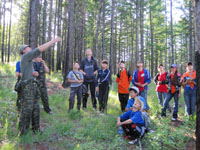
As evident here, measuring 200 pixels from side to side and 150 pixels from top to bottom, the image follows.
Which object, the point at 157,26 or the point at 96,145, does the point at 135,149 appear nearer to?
the point at 96,145

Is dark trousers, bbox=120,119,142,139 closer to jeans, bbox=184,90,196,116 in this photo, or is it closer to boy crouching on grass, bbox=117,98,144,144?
boy crouching on grass, bbox=117,98,144,144

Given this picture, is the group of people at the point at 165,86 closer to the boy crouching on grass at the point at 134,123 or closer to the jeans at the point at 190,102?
the jeans at the point at 190,102

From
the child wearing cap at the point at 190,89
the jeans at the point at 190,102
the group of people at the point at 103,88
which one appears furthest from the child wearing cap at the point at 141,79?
the jeans at the point at 190,102

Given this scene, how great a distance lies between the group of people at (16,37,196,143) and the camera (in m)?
3.77

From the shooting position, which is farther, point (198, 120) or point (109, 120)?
point (109, 120)

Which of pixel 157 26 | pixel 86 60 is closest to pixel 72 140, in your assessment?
pixel 86 60

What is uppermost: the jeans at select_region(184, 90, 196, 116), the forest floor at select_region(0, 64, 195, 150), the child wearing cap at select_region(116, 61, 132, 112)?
the child wearing cap at select_region(116, 61, 132, 112)

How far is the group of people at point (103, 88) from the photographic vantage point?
12.4 feet

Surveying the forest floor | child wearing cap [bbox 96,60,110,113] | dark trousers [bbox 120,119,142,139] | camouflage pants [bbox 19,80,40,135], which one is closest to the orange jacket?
child wearing cap [bbox 96,60,110,113]

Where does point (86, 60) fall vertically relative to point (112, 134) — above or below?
above

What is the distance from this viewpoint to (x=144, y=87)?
6.42 m

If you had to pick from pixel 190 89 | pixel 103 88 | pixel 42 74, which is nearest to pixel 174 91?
pixel 190 89

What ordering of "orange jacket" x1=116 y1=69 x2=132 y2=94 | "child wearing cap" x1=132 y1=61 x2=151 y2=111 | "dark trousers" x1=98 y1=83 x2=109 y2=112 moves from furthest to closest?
1. "dark trousers" x1=98 y1=83 x2=109 y2=112
2. "orange jacket" x1=116 y1=69 x2=132 y2=94
3. "child wearing cap" x1=132 y1=61 x2=151 y2=111

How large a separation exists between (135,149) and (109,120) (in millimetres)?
1538
